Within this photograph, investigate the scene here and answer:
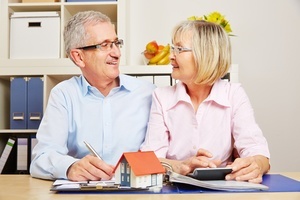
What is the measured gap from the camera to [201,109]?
4.86 feet

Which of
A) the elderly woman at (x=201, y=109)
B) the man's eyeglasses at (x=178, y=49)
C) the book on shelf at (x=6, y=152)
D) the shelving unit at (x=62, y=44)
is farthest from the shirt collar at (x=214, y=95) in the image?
the book on shelf at (x=6, y=152)

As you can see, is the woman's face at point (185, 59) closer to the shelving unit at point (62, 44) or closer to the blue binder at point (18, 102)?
the shelving unit at point (62, 44)

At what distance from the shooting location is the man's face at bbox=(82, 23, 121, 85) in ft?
5.53

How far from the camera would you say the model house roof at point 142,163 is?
1.03 metres

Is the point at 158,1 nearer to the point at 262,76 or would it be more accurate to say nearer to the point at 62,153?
the point at 262,76

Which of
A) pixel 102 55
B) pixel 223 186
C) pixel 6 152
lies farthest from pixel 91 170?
pixel 6 152

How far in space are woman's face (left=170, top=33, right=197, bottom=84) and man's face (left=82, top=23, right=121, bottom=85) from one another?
31 centimetres

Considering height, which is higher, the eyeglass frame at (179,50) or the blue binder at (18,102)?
the eyeglass frame at (179,50)

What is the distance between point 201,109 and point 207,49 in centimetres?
21

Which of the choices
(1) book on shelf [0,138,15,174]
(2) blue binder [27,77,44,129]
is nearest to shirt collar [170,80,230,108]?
(2) blue binder [27,77,44,129]

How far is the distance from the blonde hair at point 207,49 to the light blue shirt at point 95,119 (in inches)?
12.8

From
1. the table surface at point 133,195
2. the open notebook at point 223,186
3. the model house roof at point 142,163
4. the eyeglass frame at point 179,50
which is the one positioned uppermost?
the eyeglass frame at point 179,50

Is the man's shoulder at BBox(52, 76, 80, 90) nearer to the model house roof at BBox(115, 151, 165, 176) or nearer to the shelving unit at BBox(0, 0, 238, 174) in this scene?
the model house roof at BBox(115, 151, 165, 176)

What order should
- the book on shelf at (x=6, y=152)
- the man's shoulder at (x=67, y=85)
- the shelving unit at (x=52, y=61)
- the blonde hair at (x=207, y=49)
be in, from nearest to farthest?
the blonde hair at (x=207, y=49)
the man's shoulder at (x=67, y=85)
the shelving unit at (x=52, y=61)
the book on shelf at (x=6, y=152)
